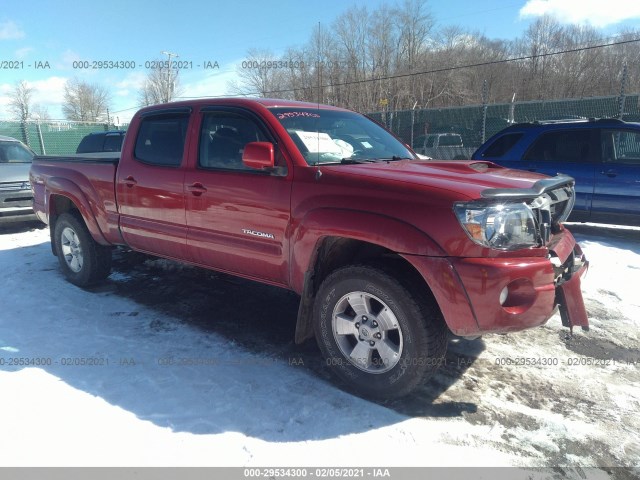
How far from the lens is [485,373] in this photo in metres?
3.32

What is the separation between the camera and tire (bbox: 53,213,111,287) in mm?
5031

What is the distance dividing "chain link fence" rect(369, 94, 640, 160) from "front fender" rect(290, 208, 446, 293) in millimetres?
10219

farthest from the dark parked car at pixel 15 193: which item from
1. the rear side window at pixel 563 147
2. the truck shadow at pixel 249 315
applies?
the rear side window at pixel 563 147

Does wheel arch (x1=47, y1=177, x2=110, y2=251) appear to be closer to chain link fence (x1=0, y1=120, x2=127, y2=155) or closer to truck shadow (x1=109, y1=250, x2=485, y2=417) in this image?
truck shadow (x1=109, y1=250, x2=485, y2=417)

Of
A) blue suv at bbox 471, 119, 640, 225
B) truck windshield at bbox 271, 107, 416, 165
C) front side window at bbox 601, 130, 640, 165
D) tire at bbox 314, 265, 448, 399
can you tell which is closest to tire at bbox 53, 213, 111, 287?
truck windshield at bbox 271, 107, 416, 165

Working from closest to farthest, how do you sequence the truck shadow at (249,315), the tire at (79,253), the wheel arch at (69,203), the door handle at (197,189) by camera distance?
1. the truck shadow at (249,315)
2. the door handle at (197,189)
3. the wheel arch at (69,203)
4. the tire at (79,253)

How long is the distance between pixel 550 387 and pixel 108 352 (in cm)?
327

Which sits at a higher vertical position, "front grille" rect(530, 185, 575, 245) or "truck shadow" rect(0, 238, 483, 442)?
"front grille" rect(530, 185, 575, 245)

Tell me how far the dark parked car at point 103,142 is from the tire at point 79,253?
20.8 feet

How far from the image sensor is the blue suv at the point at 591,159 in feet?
22.1

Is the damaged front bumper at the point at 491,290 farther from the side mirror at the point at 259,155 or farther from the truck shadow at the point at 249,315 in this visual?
the side mirror at the point at 259,155

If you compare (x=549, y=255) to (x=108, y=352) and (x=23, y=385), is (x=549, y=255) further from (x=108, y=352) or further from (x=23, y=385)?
(x=23, y=385)

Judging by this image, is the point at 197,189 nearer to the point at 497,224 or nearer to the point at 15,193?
the point at 497,224

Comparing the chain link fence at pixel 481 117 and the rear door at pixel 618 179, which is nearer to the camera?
the rear door at pixel 618 179
